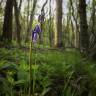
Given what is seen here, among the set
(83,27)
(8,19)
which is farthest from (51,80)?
(8,19)

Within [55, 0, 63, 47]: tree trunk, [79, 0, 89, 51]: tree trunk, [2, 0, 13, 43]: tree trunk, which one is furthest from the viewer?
[55, 0, 63, 47]: tree trunk

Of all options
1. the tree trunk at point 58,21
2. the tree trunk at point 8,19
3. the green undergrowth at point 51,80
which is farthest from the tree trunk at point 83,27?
the tree trunk at point 58,21

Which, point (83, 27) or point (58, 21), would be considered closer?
point (83, 27)

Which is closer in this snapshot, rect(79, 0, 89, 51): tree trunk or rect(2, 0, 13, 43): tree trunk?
rect(79, 0, 89, 51): tree trunk

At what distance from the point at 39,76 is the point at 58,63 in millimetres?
941

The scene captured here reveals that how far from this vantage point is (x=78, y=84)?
4.34 m

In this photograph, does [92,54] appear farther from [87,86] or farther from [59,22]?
[59,22]

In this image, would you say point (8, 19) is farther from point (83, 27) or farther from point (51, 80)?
point (51, 80)

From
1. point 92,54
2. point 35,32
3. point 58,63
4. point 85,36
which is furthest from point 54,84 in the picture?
point 85,36

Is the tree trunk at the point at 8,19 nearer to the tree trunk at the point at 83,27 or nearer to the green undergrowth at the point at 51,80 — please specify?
the tree trunk at the point at 83,27

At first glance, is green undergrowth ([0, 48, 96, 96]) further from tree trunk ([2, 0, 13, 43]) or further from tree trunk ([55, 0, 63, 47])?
tree trunk ([55, 0, 63, 47])

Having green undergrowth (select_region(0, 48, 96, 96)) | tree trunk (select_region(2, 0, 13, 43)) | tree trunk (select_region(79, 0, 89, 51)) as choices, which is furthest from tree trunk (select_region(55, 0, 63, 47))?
green undergrowth (select_region(0, 48, 96, 96))

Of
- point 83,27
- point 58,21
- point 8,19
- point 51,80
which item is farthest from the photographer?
point 58,21

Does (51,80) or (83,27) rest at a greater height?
(83,27)
